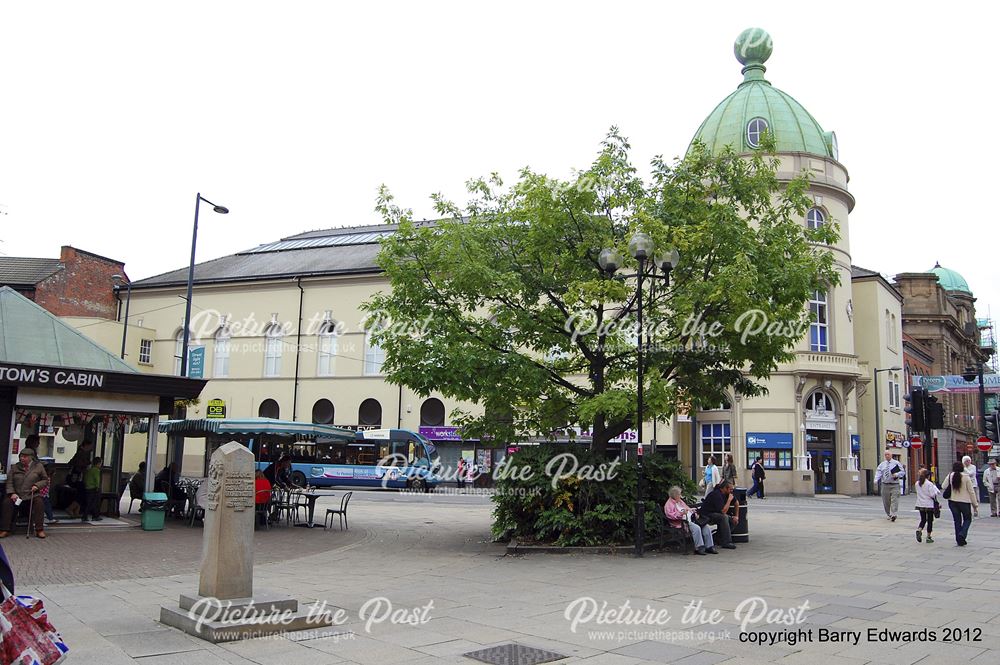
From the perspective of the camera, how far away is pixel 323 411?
159ft

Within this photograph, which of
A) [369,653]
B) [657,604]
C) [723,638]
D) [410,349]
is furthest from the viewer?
[410,349]

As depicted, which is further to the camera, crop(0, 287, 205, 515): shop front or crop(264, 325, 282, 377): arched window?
crop(264, 325, 282, 377): arched window

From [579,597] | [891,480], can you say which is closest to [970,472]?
[891,480]

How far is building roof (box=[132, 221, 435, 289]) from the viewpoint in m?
50.4

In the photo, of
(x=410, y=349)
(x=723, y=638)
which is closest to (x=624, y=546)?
(x=410, y=349)

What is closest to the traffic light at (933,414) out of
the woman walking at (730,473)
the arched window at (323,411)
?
the woman walking at (730,473)

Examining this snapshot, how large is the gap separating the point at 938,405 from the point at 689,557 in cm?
744

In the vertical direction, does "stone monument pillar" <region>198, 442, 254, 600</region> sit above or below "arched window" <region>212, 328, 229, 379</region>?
below

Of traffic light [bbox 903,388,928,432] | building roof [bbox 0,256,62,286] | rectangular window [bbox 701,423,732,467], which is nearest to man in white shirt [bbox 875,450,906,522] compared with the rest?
traffic light [bbox 903,388,928,432]

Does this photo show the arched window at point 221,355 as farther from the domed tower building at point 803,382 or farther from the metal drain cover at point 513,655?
the metal drain cover at point 513,655

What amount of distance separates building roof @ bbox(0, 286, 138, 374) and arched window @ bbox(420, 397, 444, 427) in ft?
91.0

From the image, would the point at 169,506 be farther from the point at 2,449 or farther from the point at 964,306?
the point at 964,306

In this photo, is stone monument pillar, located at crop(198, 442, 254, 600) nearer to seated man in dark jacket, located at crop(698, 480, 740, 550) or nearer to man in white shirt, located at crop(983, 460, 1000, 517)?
seated man in dark jacket, located at crop(698, 480, 740, 550)

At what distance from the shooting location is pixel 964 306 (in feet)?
262
